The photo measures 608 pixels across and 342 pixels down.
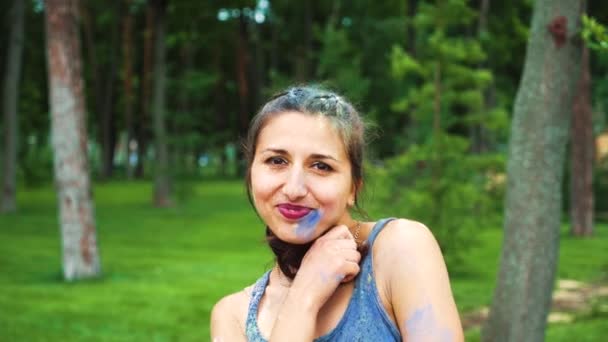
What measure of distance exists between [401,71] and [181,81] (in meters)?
15.9

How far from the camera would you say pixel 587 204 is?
20.8 meters

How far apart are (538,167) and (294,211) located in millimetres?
4670

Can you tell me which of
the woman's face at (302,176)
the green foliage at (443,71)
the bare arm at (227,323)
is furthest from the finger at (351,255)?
the green foliage at (443,71)

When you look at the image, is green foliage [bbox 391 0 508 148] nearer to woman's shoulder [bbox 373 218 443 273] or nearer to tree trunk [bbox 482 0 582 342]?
tree trunk [bbox 482 0 582 342]

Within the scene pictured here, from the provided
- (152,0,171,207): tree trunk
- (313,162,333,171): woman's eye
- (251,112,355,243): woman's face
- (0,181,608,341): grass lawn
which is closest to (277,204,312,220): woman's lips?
(251,112,355,243): woman's face

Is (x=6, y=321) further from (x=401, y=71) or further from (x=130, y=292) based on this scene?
(x=401, y=71)

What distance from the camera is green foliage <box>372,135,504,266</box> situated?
13242mm

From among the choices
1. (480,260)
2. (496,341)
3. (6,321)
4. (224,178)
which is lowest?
(224,178)

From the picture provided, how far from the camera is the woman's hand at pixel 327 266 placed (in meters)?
2.11

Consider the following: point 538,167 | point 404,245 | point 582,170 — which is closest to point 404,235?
point 404,245

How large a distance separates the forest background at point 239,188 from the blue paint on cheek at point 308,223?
29 cm

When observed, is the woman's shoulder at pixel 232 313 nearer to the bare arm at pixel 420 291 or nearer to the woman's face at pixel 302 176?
the woman's face at pixel 302 176

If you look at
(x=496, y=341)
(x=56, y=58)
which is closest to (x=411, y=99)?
(x=56, y=58)

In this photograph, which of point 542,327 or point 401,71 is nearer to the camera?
point 542,327
